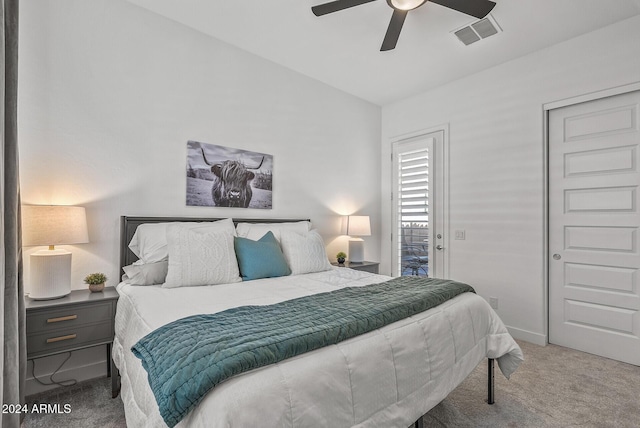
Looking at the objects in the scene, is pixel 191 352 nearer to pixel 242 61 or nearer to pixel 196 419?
pixel 196 419

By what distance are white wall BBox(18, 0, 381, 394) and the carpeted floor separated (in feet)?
1.71

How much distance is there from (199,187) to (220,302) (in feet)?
4.80

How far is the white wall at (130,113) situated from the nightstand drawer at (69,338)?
46cm

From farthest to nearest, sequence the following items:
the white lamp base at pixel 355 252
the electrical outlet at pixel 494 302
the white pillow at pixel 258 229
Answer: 1. the white lamp base at pixel 355 252
2. the electrical outlet at pixel 494 302
3. the white pillow at pixel 258 229

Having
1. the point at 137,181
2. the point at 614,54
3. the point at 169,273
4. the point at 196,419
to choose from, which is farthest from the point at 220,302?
the point at 614,54

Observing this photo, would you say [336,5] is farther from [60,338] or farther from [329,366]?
[60,338]

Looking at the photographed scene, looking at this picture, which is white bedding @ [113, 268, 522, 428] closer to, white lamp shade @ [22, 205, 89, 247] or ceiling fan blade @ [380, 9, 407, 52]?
white lamp shade @ [22, 205, 89, 247]

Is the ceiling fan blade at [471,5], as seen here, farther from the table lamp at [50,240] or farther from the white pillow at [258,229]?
the table lamp at [50,240]

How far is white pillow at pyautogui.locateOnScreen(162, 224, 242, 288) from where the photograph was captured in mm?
2232

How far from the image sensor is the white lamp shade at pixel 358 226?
3.93 m

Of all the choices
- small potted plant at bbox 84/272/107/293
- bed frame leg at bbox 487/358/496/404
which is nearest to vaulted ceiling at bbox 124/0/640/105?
small potted plant at bbox 84/272/107/293

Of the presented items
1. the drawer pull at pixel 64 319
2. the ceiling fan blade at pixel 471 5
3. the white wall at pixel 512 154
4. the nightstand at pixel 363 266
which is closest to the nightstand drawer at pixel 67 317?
the drawer pull at pixel 64 319

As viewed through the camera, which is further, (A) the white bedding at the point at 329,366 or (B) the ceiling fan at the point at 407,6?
(B) the ceiling fan at the point at 407,6

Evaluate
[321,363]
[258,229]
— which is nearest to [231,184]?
[258,229]
